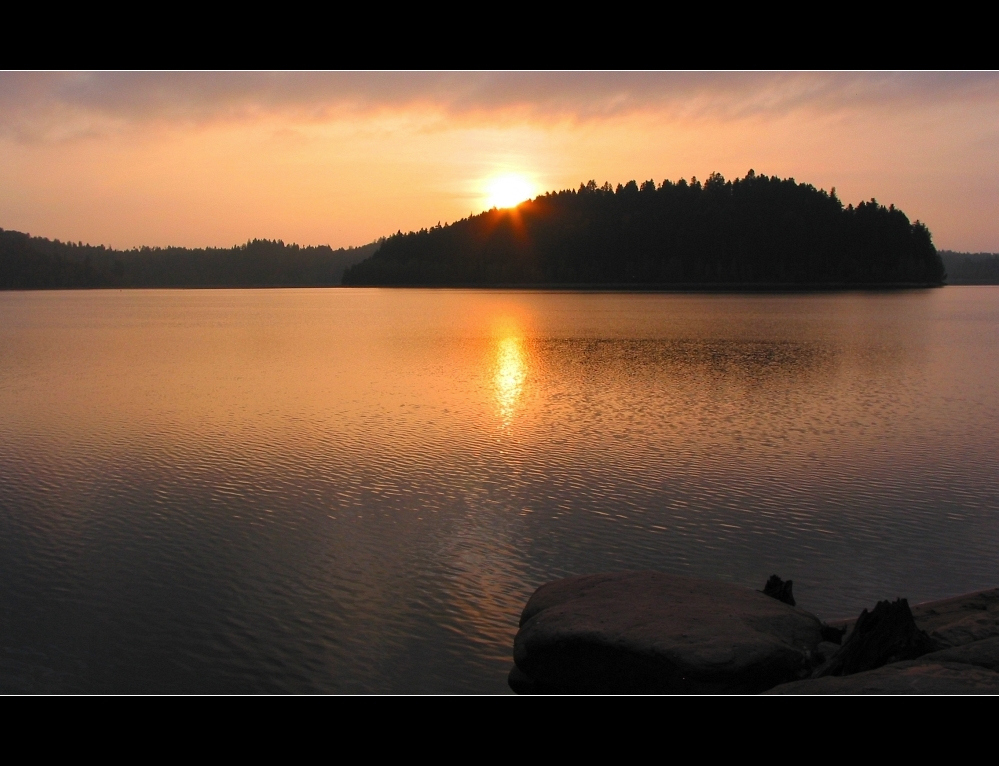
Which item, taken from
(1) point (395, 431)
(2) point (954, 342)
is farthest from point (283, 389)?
(2) point (954, 342)

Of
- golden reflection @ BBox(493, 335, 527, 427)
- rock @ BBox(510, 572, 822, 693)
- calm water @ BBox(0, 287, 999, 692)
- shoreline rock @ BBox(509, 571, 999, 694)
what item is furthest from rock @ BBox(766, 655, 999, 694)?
golden reflection @ BBox(493, 335, 527, 427)

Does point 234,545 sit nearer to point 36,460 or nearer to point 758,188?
point 36,460

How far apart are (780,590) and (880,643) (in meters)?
1.54

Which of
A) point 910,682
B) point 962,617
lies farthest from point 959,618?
point 910,682

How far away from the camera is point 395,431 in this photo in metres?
17.3

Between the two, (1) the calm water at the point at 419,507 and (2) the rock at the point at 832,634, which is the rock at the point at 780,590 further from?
(2) the rock at the point at 832,634

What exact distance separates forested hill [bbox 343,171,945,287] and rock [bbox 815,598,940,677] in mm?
148015

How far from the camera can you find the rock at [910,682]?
5.70 m

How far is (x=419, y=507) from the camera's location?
1190 cm

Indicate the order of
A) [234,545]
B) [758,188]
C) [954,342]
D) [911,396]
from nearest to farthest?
[234,545] → [911,396] → [954,342] → [758,188]

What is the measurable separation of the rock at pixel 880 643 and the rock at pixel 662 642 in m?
0.28
